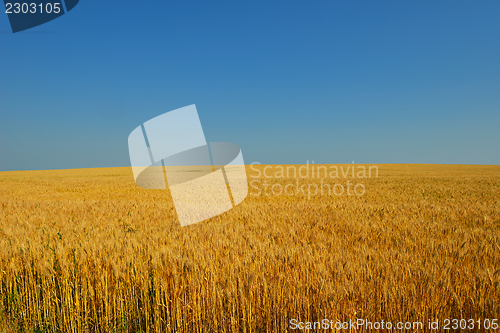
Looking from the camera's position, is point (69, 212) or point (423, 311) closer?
point (423, 311)

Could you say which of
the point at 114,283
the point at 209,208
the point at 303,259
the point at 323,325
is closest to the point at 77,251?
the point at 114,283

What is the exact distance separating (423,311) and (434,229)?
3.93 m

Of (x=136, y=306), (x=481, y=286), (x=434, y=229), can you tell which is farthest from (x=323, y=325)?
(x=434, y=229)

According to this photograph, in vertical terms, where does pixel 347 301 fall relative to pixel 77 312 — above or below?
above

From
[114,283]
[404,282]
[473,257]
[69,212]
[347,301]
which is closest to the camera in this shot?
[347,301]

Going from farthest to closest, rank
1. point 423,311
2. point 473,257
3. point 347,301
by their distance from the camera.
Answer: point 473,257
point 347,301
point 423,311

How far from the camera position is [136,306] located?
9.46 ft

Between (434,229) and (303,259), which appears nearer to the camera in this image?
(303,259)

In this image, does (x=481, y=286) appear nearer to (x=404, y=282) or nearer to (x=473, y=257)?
(x=404, y=282)

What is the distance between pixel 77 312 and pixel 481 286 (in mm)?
4138

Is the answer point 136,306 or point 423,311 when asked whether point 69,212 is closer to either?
point 136,306

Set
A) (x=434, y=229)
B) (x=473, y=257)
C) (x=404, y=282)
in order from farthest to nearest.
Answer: (x=434, y=229) < (x=473, y=257) < (x=404, y=282)

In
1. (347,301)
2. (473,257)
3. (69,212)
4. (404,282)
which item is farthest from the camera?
(69,212)

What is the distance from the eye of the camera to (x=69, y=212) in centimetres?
828
